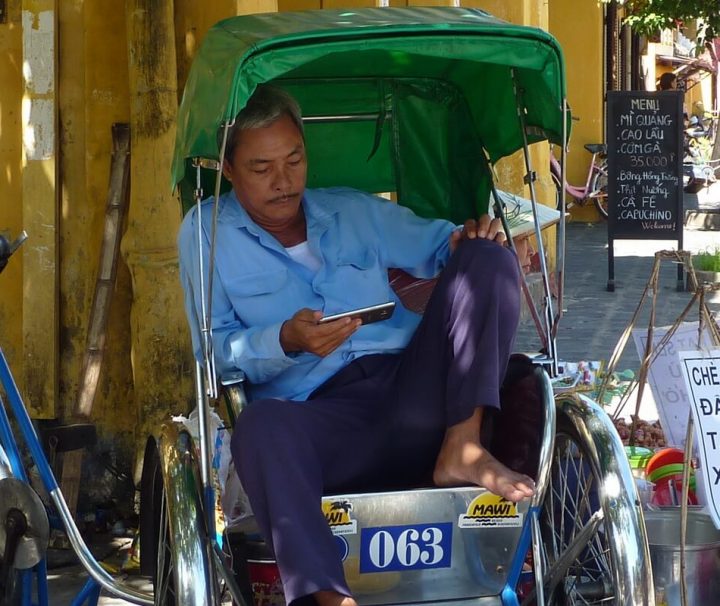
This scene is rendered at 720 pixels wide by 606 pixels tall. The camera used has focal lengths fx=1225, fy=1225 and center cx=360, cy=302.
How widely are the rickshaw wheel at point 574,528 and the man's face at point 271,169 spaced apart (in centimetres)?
94

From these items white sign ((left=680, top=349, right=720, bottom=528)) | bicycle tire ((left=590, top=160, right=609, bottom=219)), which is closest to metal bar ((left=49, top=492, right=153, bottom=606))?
white sign ((left=680, top=349, right=720, bottom=528))

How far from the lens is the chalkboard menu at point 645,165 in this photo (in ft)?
31.2

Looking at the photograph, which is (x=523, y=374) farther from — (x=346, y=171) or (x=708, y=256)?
(x=708, y=256)

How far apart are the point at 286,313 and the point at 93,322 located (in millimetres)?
1667

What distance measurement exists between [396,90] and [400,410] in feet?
3.95

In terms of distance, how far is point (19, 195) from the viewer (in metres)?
5.16

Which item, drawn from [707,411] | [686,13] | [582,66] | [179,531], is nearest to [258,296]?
[179,531]

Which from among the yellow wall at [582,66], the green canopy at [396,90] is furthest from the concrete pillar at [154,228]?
the yellow wall at [582,66]

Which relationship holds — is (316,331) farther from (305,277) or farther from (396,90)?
(396,90)

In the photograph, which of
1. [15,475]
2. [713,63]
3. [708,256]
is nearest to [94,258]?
[15,475]

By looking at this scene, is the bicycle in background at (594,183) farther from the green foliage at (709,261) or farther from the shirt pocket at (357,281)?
the shirt pocket at (357,281)

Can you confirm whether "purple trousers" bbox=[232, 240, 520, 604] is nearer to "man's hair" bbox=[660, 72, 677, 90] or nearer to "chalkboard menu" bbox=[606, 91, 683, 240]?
"chalkboard menu" bbox=[606, 91, 683, 240]

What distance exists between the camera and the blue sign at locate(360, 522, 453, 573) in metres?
2.96

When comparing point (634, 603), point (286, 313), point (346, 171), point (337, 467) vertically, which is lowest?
point (634, 603)
